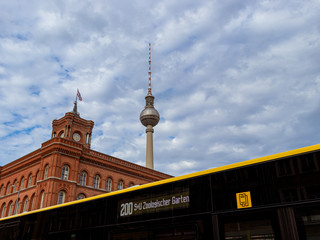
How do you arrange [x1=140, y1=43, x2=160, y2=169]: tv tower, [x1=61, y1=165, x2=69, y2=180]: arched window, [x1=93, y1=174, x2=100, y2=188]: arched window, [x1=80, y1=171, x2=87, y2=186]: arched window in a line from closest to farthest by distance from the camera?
[x1=61, y1=165, x2=69, y2=180]: arched window
[x1=80, y1=171, x2=87, y2=186]: arched window
[x1=93, y1=174, x2=100, y2=188]: arched window
[x1=140, y1=43, x2=160, y2=169]: tv tower

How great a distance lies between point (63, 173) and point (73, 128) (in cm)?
871

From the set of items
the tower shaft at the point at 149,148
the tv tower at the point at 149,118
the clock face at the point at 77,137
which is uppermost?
the tv tower at the point at 149,118

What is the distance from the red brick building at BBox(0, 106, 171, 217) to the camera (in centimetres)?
2997

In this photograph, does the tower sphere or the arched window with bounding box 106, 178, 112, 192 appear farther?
the tower sphere

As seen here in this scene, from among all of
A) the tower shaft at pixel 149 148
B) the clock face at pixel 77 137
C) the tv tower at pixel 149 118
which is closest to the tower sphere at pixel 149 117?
the tv tower at pixel 149 118

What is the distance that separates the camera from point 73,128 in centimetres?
3816

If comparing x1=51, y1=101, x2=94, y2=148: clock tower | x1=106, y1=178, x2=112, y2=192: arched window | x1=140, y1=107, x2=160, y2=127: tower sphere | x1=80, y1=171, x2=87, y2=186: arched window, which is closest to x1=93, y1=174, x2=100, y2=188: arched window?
x1=80, y1=171, x2=87, y2=186: arched window

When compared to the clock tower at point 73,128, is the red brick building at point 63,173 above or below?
below

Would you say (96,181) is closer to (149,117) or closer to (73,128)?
(73,128)

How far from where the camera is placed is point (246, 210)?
4.21m

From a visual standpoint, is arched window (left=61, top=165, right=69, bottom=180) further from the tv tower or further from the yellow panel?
the yellow panel

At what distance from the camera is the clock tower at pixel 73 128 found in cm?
3759

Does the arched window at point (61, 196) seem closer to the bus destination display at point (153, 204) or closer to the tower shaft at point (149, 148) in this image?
the tower shaft at point (149, 148)

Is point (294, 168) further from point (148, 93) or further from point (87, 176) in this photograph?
point (148, 93)
